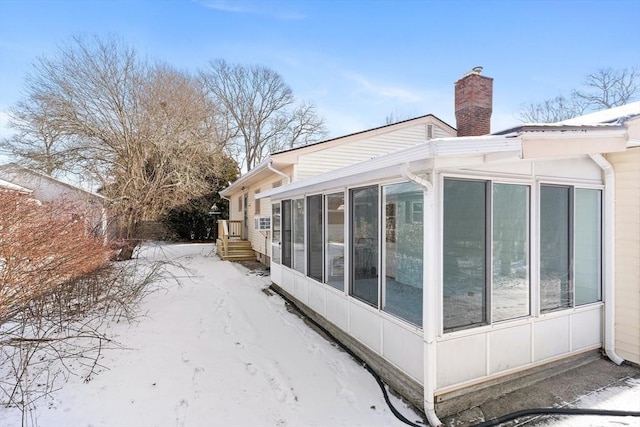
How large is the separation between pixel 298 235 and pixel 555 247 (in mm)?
4064

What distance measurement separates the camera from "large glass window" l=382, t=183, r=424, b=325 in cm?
351

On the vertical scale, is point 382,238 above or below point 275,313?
above

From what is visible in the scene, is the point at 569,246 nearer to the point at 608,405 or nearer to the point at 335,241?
the point at 608,405

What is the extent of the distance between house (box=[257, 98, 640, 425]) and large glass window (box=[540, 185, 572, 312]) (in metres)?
0.02

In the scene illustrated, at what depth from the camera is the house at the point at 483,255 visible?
3.27 m

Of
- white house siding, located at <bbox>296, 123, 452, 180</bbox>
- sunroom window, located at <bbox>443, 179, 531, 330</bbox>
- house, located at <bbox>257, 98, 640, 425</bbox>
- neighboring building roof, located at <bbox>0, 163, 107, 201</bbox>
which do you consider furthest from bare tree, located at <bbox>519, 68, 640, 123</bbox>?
neighboring building roof, located at <bbox>0, 163, 107, 201</bbox>

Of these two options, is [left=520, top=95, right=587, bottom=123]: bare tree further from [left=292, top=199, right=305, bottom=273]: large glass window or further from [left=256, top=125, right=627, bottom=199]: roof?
[left=292, top=199, right=305, bottom=273]: large glass window

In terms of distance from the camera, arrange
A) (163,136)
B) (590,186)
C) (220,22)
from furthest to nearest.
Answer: (163,136) → (220,22) → (590,186)

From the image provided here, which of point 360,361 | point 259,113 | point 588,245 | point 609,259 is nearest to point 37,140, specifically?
point 360,361

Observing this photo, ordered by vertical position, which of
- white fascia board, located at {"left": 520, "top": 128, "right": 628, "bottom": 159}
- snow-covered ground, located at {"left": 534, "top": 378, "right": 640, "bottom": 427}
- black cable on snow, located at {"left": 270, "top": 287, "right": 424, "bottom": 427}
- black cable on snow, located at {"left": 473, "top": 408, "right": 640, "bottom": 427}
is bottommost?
snow-covered ground, located at {"left": 534, "top": 378, "right": 640, "bottom": 427}

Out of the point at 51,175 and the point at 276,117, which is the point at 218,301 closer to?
the point at 51,175

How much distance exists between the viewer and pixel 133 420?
122 inches

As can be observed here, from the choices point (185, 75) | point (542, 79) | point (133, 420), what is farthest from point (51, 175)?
point (542, 79)

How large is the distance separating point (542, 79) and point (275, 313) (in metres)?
21.5
